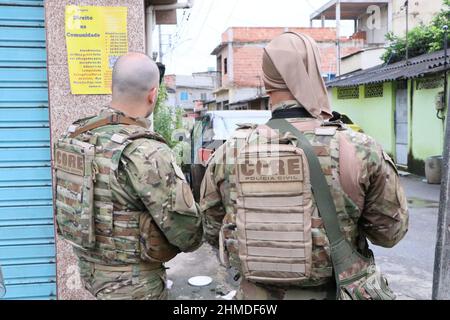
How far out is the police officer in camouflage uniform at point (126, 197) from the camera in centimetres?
207

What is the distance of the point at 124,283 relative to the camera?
2.16m

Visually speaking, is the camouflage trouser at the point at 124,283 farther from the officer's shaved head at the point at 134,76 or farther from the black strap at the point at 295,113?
the black strap at the point at 295,113

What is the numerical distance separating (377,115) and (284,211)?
47.7 feet

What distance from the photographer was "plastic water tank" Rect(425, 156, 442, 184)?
10.5 metres

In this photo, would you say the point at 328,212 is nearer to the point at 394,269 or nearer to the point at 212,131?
the point at 394,269

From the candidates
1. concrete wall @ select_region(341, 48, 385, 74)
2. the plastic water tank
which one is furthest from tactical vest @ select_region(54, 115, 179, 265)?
concrete wall @ select_region(341, 48, 385, 74)

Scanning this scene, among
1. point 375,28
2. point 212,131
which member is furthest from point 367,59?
point 212,131

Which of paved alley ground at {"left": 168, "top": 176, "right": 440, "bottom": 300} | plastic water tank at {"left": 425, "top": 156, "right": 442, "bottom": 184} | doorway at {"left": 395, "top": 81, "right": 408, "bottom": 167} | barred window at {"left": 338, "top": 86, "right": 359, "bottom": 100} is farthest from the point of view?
barred window at {"left": 338, "top": 86, "right": 359, "bottom": 100}

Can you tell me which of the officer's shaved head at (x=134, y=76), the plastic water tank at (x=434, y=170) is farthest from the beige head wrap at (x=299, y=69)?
the plastic water tank at (x=434, y=170)

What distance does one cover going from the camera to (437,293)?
2.71m

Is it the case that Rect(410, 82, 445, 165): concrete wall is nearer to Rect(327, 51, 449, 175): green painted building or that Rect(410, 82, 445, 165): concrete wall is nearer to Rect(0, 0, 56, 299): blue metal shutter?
Rect(327, 51, 449, 175): green painted building

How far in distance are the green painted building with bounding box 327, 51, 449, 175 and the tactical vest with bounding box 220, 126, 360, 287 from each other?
9914 mm

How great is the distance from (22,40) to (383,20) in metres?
29.5
